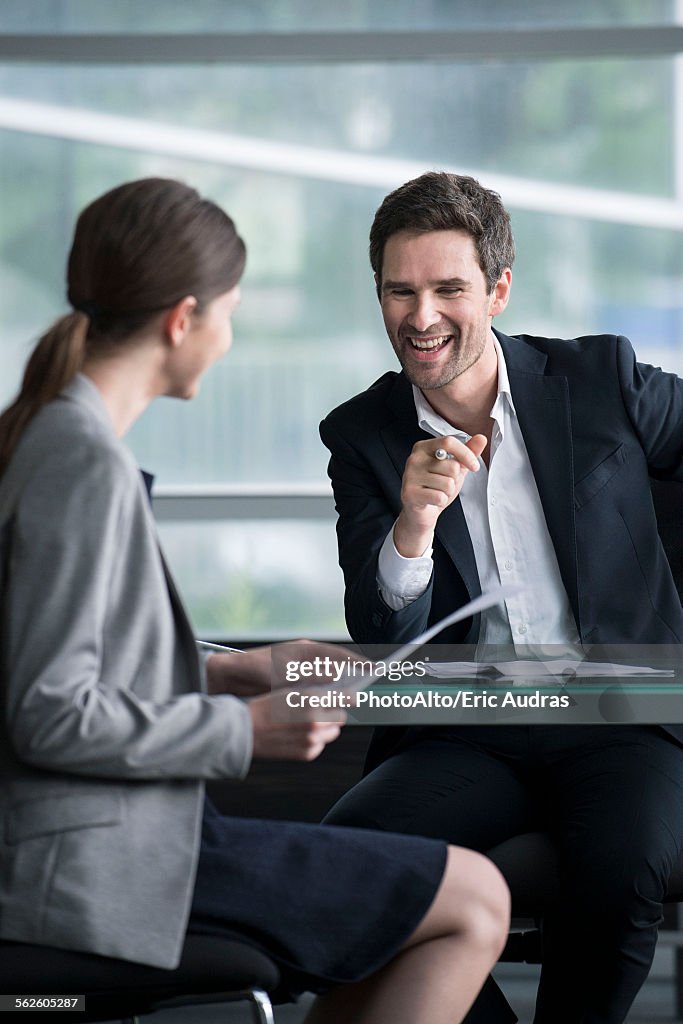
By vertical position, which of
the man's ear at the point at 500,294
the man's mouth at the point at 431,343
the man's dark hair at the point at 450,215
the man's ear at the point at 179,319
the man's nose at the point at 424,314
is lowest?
the man's ear at the point at 179,319

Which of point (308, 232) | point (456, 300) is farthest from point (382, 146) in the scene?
point (456, 300)

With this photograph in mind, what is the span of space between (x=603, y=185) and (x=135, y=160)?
1563 mm

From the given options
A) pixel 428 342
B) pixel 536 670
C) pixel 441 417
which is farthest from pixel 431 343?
pixel 536 670

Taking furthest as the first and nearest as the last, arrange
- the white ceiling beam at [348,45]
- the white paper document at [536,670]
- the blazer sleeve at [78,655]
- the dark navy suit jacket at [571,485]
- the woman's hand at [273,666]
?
the white ceiling beam at [348,45] < the dark navy suit jacket at [571,485] < the white paper document at [536,670] < the woman's hand at [273,666] < the blazer sleeve at [78,655]

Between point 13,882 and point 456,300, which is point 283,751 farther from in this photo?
point 456,300

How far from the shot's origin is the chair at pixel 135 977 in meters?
1.13

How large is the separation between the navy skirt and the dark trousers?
45 centimetres

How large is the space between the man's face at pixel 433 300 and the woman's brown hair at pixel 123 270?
0.64 m

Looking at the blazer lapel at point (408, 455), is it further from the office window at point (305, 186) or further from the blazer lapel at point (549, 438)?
the office window at point (305, 186)

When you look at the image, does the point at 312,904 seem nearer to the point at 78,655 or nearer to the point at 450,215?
the point at 78,655

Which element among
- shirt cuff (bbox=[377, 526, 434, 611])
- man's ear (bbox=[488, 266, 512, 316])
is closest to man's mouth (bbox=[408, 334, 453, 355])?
man's ear (bbox=[488, 266, 512, 316])

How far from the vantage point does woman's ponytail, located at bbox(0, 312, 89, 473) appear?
1.14 meters

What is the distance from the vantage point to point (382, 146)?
164 inches

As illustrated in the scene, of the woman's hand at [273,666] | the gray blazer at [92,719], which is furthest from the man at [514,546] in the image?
the gray blazer at [92,719]
